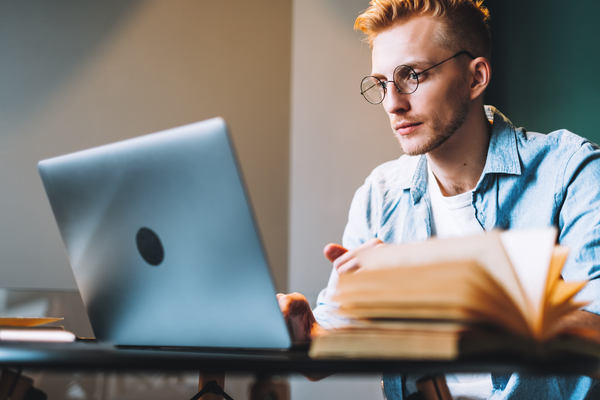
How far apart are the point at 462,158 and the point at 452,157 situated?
0.03 m

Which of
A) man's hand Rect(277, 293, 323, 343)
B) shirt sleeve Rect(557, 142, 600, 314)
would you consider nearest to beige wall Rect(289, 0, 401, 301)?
shirt sleeve Rect(557, 142, 600, 314)

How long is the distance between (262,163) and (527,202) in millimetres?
1414

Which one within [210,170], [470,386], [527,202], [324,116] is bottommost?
[470,386]

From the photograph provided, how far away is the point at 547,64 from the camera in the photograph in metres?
1.88

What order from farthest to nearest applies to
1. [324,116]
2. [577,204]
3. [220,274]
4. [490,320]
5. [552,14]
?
[324,116]
[552,14]
[577,204]
[220,274]
[490,320]

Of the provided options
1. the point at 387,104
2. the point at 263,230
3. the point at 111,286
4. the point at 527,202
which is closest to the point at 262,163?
the point at 263,230

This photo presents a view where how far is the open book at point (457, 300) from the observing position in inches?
11.9

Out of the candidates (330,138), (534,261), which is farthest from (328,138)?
(534,261)

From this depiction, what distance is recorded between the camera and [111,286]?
526mm

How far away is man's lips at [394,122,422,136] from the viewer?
1.24m

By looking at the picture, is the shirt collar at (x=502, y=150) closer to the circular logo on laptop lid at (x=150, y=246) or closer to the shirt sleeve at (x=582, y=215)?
the shirt sleeve at (x=582, y=215)

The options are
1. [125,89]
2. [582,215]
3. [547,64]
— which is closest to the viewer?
[582,215]

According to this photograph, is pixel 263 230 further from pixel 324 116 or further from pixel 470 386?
pixel 470 386

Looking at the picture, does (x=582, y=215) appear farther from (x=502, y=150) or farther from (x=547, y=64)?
(x=547, y=64)
